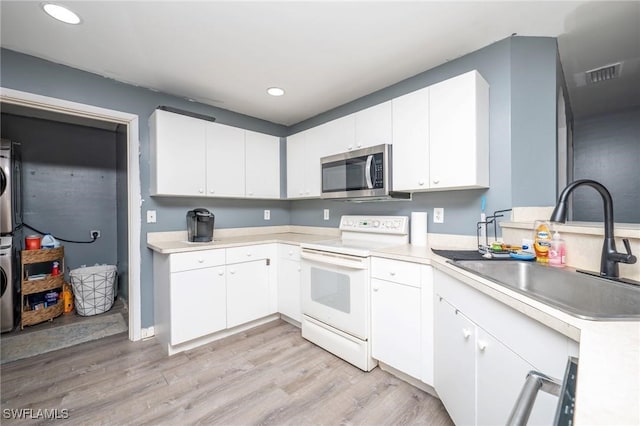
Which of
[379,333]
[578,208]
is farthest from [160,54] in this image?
[578,208]

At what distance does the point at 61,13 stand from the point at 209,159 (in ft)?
4.27

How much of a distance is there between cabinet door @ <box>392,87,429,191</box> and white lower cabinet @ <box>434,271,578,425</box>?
0.76 metres

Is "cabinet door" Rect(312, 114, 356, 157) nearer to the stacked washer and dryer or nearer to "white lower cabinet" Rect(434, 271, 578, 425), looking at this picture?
"white lower cabinet" Rect(434, 271, 578, 425)

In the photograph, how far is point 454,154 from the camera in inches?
70.0

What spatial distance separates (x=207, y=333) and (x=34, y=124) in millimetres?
3368

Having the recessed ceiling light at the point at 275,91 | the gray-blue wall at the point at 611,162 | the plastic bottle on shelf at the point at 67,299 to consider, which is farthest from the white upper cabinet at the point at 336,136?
the plastic bottle on shelf at the point at 67,299

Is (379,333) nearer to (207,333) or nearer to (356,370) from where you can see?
(356,370)

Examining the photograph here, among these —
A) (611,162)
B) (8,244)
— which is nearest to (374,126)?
(611,162)

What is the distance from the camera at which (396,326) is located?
1.78 meters

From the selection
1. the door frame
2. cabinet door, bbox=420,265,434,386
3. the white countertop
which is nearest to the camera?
the white countertop

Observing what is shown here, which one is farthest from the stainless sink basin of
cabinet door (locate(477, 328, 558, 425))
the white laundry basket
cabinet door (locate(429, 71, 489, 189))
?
the white laundry basket

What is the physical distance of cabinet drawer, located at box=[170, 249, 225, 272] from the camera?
212cm

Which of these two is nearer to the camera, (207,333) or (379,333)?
(379,333)

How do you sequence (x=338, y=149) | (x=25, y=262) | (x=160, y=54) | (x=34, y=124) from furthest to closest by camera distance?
(x=34, y=124) < (x=25, y=262) < (x=338, y=149) < (x=160, y=54)
